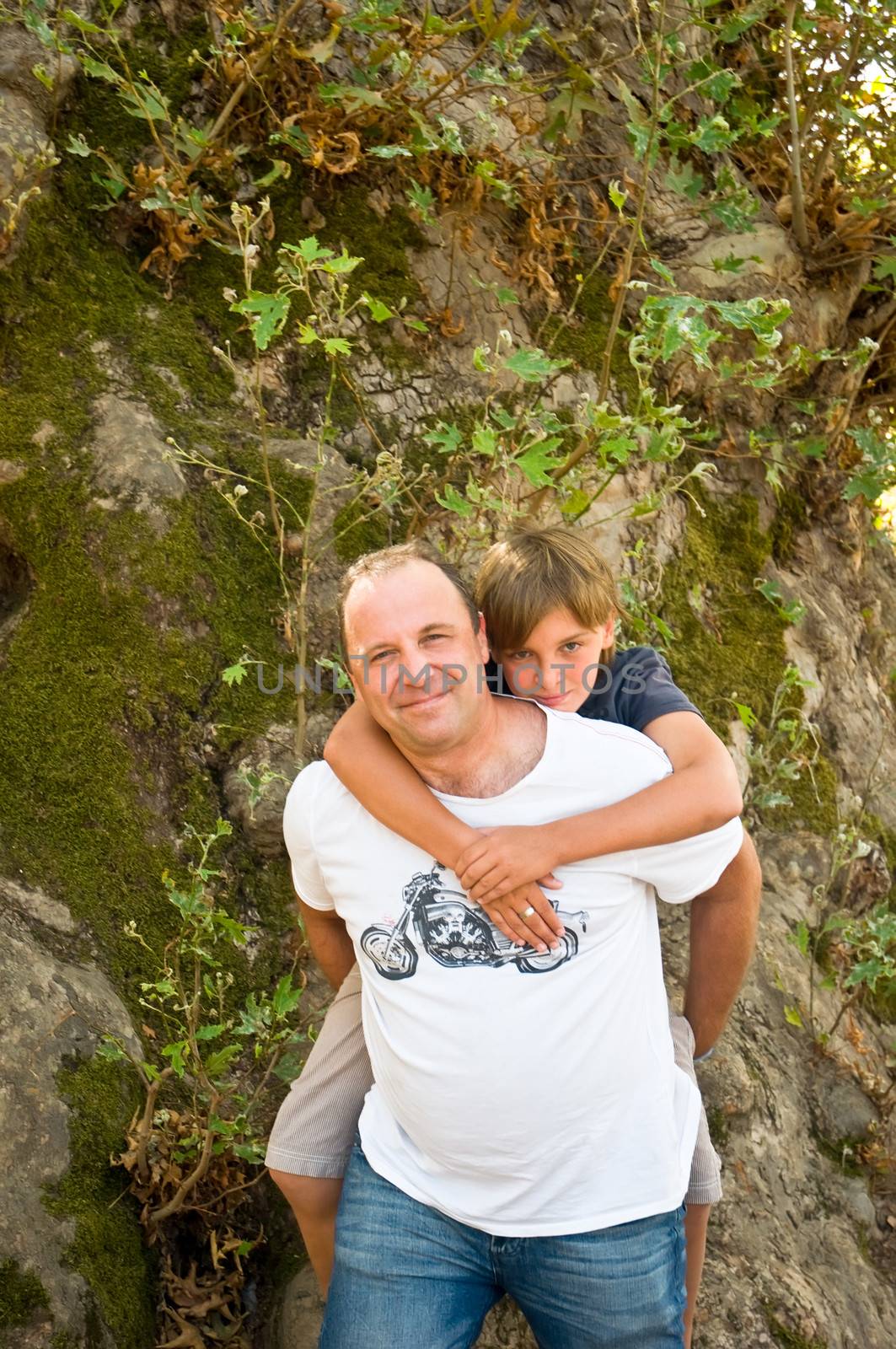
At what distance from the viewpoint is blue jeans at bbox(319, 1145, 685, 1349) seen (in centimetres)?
204

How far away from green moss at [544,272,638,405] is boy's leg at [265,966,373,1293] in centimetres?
308

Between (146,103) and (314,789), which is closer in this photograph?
(314,789)

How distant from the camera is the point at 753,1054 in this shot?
3.58 m

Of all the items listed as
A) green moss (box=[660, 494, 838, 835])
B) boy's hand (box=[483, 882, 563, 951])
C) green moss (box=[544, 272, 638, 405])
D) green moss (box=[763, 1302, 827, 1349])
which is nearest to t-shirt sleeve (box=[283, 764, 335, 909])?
boy's hand (box=[483, 882, 563, 951])

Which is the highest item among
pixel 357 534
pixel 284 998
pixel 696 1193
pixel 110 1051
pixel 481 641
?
pixel 481 641

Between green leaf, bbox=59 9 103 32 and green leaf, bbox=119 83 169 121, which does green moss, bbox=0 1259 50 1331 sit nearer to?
green leaf, bbox=119 83 169 121

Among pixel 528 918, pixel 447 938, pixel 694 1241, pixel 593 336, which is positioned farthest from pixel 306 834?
pixel 593 336

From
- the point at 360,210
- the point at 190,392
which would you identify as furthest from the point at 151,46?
the point at 190,392

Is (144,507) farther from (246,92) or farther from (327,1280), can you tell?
(327,1280)

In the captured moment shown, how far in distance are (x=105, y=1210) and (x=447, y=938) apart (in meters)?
1.16

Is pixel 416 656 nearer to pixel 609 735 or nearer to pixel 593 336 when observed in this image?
pixel 609 735

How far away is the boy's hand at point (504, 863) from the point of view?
206 cm

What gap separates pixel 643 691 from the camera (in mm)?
2723

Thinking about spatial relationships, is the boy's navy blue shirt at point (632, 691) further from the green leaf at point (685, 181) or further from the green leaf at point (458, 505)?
the green leaf at point (685, 181)
